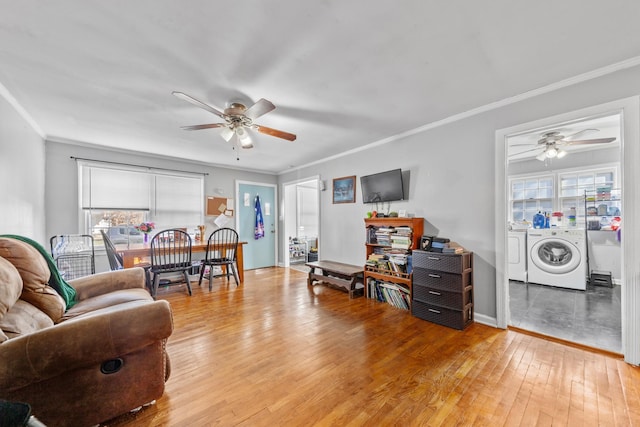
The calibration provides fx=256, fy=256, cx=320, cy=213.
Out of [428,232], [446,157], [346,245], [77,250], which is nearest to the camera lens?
[446,157]

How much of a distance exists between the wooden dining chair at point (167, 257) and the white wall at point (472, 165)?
3.21 m

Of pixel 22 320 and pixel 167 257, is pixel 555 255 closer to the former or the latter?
pixel 22 320

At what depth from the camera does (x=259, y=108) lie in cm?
222

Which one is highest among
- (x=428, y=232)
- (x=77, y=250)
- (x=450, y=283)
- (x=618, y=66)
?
(x=618, y=66)

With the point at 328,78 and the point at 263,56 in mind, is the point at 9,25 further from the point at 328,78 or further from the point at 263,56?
the point at 328,78

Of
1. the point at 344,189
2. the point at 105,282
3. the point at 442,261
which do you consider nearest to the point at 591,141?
the point at 442,261

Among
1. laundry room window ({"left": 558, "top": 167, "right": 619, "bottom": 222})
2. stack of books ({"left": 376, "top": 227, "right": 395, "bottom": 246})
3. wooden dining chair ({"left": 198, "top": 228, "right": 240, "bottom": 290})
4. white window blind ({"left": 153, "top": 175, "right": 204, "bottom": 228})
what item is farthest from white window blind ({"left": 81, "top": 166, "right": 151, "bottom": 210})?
laundry room window ({"left": 558, "top": 167, "right": 619, "bottom": 222})

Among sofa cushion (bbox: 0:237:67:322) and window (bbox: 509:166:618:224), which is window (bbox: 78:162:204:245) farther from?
window (bbox: 509:166:618:224)

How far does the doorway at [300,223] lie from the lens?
6031 millimetres

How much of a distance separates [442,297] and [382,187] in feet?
5.59

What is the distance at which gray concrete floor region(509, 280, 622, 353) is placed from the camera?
2355mm

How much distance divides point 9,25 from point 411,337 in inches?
143

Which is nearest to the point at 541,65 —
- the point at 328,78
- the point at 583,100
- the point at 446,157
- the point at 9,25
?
the point at 583,100

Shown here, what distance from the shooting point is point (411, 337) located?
2396 millimetres
